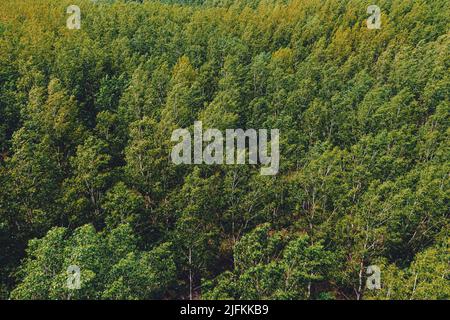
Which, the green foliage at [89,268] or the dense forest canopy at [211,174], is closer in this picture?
the green foliage at [89,268]

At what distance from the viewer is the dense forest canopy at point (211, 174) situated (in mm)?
35531

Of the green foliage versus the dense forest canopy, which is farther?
the dense forest canopy

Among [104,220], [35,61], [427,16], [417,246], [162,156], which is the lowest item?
[417,246]

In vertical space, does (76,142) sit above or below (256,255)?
above

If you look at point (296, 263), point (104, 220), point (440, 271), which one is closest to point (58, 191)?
point (104, 220)

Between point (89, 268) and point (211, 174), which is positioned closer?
point (89, 268)

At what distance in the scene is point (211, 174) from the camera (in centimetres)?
4841

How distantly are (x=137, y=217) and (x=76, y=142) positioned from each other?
1423cm

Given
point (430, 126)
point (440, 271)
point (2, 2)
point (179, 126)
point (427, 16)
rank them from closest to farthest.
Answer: point (440, 271) < point (179, 126) < point (430, 126) < point (2, 2) < point (427, 16)

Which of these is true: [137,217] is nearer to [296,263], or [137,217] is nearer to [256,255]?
[256,255]

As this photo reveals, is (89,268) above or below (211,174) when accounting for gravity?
below

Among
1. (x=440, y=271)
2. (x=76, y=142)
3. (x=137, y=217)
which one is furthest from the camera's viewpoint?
(x=76, y=142)

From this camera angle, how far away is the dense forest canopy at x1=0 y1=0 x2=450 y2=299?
3553 cm

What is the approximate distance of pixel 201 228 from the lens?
43.8m
